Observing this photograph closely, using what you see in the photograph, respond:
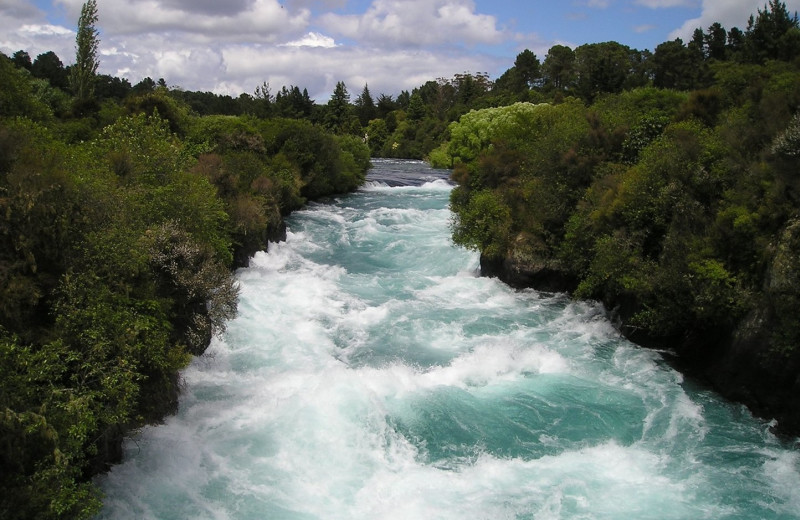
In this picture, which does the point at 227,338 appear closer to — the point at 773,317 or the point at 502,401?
the point at 502,401

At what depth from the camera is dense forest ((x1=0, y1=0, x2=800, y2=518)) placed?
943 centimetres

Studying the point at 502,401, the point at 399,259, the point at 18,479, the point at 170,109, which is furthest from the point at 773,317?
the point at 170,109

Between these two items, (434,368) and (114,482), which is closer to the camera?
(114,482)

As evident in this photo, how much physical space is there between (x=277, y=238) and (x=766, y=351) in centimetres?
2237

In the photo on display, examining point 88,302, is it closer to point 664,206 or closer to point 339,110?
point 664,206

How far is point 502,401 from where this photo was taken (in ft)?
45.5

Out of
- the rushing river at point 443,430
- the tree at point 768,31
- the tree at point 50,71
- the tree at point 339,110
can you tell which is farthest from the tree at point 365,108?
the rushing river at point 443,430

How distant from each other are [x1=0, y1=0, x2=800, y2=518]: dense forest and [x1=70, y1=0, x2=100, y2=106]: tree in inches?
531

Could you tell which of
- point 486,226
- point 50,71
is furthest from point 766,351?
point 50,71

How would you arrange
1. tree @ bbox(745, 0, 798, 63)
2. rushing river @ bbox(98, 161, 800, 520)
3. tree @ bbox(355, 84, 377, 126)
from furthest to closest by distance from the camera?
tree @ bbox(355, 84, 377, 126)
tree @ bbox(745, 0, 798, 63)
rushing river @ bbox(98, 161, 800, 520)

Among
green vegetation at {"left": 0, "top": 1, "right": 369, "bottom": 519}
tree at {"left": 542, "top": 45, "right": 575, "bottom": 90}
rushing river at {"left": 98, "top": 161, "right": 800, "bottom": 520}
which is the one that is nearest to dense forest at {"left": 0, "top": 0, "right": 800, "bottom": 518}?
green vegetation at {"left": 0, "top": 1, "right": 369, "bottom": 519}

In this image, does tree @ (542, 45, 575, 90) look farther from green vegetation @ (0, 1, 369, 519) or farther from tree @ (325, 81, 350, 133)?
green vegetation @ (0, 1, 369, 519)

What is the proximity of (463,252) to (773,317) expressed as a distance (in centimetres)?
1564

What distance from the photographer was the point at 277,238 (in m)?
29.9
